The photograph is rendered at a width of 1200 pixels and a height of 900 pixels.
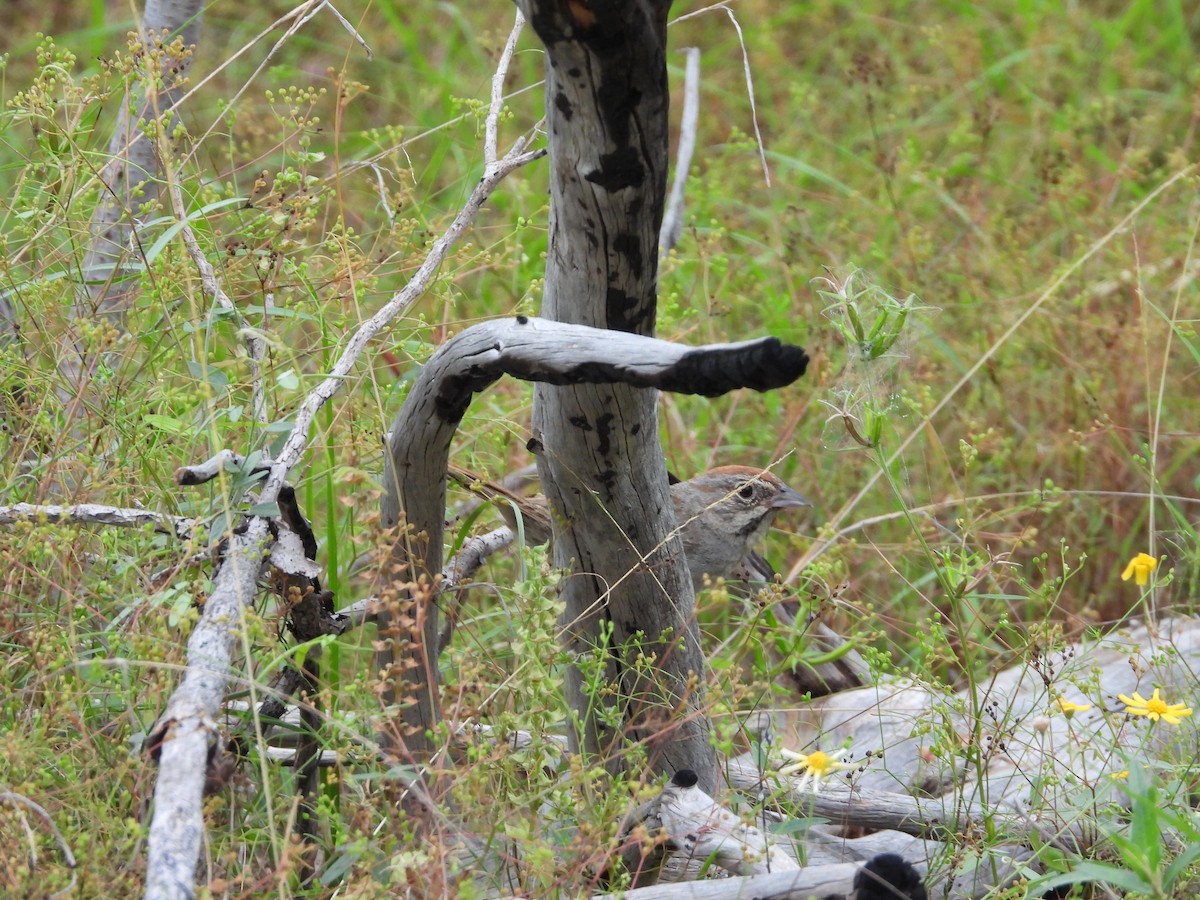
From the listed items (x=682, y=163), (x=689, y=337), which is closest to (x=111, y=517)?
(x=689, y=337)

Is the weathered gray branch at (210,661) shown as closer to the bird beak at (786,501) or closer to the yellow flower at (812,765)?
the yellow flower at (812,765)

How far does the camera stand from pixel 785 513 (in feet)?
14.1

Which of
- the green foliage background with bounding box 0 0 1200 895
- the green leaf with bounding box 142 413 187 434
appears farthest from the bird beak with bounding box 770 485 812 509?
the green leaf with bounding box 142 413 187 434

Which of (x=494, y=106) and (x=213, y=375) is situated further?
(x=494, y=106)

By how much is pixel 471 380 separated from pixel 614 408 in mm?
284

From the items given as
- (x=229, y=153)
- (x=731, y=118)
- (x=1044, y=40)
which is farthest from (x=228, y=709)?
(x=1044, y=40)

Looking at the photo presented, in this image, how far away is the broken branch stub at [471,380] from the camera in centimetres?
181

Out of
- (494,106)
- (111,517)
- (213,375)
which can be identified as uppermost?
(494,106)

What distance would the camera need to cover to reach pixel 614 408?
7.80 ft

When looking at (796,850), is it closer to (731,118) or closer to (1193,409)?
(1193,409)

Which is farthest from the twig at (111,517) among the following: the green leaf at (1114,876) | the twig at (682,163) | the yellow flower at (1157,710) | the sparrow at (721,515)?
the twig at (682,163)

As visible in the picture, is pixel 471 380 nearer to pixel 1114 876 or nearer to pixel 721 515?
pixel 721 515

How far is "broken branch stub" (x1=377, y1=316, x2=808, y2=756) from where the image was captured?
71.2 inches

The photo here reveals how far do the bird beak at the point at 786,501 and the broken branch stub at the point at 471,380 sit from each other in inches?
47.5
